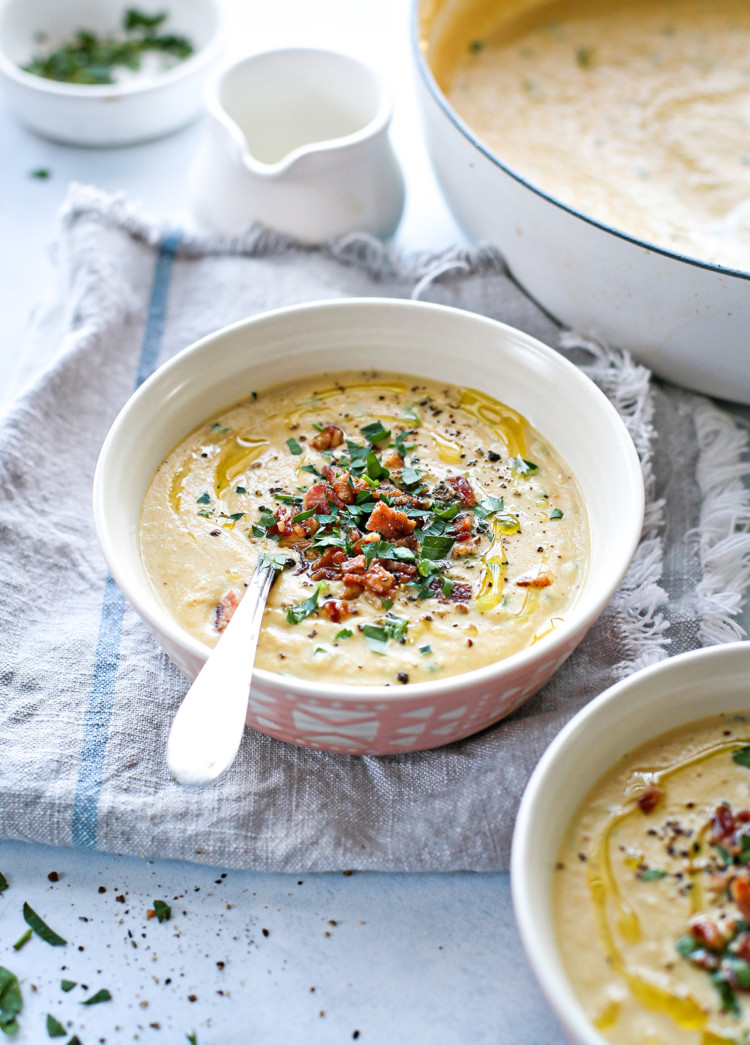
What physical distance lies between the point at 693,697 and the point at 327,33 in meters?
3.74

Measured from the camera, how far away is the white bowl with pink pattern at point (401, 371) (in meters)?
1.91

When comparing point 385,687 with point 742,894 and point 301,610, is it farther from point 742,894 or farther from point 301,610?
point 742,894

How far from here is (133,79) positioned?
3.95 metres

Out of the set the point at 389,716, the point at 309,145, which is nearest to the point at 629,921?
the point at 389,716

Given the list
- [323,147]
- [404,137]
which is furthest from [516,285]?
[404,137]

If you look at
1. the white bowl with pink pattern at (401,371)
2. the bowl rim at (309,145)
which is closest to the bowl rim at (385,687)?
the white bowl with pink pattern at (401,371)

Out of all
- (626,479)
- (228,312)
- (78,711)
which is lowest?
(78,711)

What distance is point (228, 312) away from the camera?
3098 millimetres

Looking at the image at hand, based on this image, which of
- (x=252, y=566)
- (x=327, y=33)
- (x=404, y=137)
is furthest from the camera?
(x=327, y=33)

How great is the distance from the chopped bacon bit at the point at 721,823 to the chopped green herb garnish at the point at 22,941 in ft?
4.24

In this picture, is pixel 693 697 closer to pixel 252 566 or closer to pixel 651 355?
pixel 252 566

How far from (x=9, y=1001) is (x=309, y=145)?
253 centimetres

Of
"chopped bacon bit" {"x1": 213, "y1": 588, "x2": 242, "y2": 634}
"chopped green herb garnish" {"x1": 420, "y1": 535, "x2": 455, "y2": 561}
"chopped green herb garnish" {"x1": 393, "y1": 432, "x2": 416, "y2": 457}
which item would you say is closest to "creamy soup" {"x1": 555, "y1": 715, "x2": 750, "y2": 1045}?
"chopped green herb garnish" {"x1": 420, "y1": 535, "x2": 455, "y2": 561}

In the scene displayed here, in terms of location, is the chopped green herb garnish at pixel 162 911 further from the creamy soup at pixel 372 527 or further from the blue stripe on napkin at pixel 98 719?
the creamy soup at pixel 372 527
